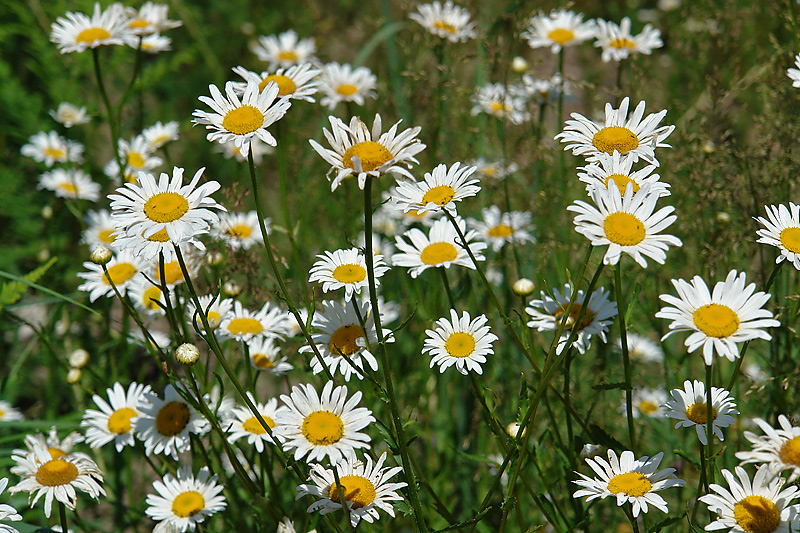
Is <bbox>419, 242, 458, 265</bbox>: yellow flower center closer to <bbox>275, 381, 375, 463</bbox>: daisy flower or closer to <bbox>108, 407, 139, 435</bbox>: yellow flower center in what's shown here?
<bbox>275, 381, 375, 463</bbox>: daisy flower

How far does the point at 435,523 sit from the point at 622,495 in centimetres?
92

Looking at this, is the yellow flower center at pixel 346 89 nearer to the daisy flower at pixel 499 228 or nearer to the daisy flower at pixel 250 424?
the daisy flower at pixel 499 228

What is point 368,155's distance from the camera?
1.43 metres

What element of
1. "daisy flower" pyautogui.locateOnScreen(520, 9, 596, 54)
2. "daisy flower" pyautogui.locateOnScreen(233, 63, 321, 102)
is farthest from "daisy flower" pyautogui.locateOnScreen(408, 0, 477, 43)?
"daisy flower" pyautogui.locateOnScreen(233, 63, 321, 102)

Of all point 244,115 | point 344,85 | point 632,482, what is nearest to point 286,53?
point 344,85

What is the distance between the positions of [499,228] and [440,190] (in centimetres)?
133

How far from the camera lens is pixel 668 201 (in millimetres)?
3379

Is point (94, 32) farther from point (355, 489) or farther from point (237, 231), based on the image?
point (355, 489)

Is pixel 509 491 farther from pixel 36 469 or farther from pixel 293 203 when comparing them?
pixel 293 203

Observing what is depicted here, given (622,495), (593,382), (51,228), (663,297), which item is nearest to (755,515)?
(622,495)

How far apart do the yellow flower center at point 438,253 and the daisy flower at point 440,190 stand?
0.34 m

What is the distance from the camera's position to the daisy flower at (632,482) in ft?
4.93

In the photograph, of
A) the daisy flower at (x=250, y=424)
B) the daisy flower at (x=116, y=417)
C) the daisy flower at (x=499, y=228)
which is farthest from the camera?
the daisy flower at (x=499, y=228)

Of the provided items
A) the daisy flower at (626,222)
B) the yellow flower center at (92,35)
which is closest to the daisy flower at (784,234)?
the daisy flower at (626,222)
